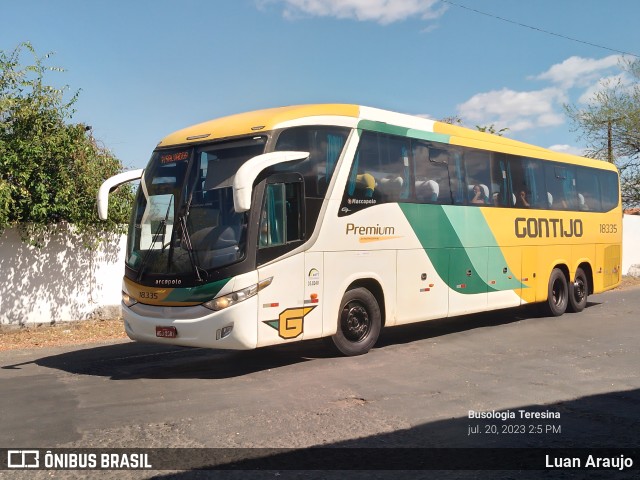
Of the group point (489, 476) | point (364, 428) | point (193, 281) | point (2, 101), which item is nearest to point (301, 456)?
point (364, 428)

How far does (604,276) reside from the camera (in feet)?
54.9

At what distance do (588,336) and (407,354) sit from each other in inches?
151

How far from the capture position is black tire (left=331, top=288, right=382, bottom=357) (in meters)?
9.86

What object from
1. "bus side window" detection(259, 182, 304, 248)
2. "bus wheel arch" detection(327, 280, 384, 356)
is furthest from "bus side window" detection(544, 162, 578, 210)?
"bus side window" detection(259, 182, 304, 248)

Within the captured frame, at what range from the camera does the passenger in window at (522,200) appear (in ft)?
45.1

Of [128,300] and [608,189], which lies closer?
[128,300]

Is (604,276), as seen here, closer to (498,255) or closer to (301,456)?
(498,255)

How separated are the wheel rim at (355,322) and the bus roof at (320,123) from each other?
276cm

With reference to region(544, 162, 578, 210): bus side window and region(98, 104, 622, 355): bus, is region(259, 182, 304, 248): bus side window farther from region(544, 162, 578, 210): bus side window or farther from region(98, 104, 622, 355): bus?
region(544, 162, 578, 210): bus side window

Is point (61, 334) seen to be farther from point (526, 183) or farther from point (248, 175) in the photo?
point (526, 183)

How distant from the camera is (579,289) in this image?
1585 centimetres

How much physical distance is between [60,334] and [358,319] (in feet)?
23.1

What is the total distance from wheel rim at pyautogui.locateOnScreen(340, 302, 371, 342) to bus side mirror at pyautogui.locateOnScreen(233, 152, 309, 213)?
2614 millimetres

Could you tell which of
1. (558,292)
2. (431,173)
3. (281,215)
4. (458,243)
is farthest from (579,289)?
(281,215)
